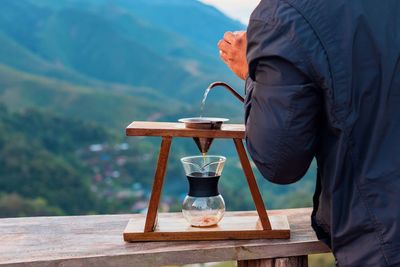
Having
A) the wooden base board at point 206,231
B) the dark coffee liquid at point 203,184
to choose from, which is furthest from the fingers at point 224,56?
the wooden base board at point 206,231

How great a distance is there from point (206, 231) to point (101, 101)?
123ft

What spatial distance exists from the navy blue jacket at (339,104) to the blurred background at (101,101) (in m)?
6.44

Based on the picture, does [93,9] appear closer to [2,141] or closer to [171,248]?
[2,141]

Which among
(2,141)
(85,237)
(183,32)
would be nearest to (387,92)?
(85,237)

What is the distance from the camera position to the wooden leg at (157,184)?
1.46 m

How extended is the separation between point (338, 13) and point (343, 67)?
0.33ft

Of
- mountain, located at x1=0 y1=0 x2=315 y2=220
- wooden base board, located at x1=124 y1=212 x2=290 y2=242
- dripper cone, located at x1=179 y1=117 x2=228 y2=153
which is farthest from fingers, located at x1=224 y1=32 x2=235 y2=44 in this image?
mountain, located at x1=0 y1=0 x2=315 y2=220

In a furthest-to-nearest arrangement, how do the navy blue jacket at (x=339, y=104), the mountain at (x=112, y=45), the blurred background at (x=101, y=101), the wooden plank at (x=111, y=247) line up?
the mountain at (x=112, y=45)
the blurred background at (x=101, y=101)
the wooden plank at (x=111, y=247)
the navy blue jacket at (x=339, y=104)

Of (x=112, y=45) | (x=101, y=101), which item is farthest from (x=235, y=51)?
(x=112, y=45)

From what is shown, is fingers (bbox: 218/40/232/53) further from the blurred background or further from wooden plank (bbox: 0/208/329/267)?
the blurred background

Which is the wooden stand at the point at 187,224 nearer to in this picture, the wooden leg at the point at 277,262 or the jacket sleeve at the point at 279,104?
the wooden leg at the point at 277,262

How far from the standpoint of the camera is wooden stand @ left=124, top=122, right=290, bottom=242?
145 centimetres

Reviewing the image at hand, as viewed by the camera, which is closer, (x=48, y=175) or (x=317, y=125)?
(x=317, y=125)

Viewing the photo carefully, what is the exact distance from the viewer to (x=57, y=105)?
3844cm
